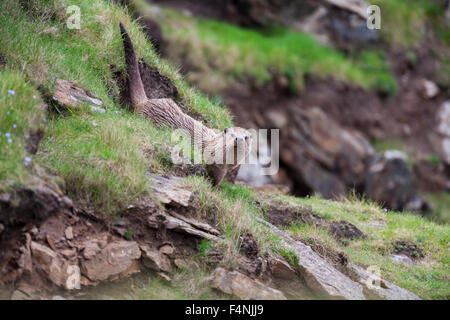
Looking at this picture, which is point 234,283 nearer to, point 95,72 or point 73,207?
point 73,207

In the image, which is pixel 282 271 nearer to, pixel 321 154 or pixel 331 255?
pixel 331 255

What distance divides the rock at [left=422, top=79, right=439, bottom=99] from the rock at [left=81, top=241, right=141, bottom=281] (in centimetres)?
1552

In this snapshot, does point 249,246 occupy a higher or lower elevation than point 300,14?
lower

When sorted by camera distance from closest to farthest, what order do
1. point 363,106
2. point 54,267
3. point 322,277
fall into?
point 54,267
point 322,277
point 363,106

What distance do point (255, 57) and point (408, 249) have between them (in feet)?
32.6

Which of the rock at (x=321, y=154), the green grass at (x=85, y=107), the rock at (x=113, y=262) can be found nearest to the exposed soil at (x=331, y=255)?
the green grass at (x=85, y=107)

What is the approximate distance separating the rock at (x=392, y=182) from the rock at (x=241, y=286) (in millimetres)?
10747

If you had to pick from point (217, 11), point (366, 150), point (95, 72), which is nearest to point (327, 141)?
point (366, 150)

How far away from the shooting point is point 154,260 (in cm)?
379

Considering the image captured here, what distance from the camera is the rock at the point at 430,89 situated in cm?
1691

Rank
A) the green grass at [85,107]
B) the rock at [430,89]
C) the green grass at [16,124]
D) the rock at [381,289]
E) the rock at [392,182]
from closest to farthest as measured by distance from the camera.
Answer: the green grass at [16,124], the green grass at [85,107], the rock at [381,289], the rock at [392,182], the rock at [430,89]

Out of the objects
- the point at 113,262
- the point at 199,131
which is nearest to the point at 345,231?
the point at 199,131

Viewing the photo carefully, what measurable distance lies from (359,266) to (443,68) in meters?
15.0

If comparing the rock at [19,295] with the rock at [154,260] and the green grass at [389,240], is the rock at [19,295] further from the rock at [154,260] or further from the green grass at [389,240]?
the green grass at [389,240]
